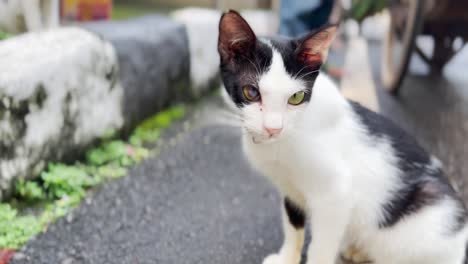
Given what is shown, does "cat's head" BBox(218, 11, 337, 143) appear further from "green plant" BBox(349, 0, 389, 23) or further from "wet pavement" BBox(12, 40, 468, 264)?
"green plant" BBox(349, 0, 389, 23)

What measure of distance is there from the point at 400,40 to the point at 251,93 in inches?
104

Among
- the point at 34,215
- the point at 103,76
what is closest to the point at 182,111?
the point at 103,76

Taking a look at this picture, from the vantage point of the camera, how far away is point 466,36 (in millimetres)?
3123

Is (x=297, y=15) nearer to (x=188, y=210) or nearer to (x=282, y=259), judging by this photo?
(x=188, y=210)

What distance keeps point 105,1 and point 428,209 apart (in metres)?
2.59

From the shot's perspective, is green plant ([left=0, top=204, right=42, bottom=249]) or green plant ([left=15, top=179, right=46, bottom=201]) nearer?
green plant ([left=0, top=204, right=42, bottom=249])

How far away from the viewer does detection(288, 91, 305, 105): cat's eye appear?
1.19 m

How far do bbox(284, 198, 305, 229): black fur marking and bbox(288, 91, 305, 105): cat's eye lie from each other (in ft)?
1.42

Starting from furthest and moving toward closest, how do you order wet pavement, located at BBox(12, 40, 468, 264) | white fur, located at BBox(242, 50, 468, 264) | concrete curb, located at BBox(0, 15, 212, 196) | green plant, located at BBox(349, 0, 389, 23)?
green plant, located at BBox(349, 0, 389, 23), concrete curb, located at BBox(0, 15, 212, 196), wet pavement, located at BBox(12, 40, 468, 264), white fur, located at BBox(242, 50, 468, 264)

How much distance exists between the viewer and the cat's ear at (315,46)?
1.18 m

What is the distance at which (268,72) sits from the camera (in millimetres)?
1179

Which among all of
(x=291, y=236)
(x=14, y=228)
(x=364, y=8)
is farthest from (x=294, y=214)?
(x=364, y=8)

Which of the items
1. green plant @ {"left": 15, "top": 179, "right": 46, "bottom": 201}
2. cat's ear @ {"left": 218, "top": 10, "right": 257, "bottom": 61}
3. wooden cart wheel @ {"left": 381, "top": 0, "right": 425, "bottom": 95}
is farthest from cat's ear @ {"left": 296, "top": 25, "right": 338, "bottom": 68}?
wooden cart wheel @ {"left": 381, "top": 0, "right": 425, "bottom": 95}

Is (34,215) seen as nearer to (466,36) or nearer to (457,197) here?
(457,197)
